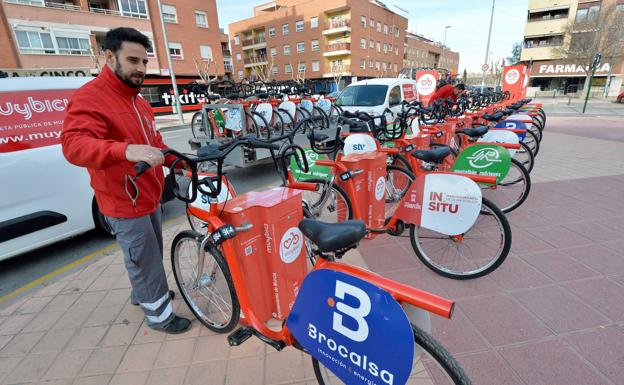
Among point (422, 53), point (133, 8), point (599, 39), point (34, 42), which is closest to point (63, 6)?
point (34, 42)

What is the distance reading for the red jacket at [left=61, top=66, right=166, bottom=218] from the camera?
1557mm

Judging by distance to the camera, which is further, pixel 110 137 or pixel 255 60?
pixel 255 60

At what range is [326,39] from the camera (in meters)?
37.6

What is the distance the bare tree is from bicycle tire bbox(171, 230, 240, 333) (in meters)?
30.1

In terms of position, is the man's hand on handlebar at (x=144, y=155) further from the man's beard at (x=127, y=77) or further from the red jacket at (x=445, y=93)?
the red jacket at (x=445, y=93)

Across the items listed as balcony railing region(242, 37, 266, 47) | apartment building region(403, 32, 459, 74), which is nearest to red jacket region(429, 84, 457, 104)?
balcony railing region(242, 37, 266, 47)

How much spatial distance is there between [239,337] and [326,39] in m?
40.7

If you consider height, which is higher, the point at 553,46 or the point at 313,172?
the point at 553,46

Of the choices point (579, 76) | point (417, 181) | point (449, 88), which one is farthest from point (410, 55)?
point (417, 181)

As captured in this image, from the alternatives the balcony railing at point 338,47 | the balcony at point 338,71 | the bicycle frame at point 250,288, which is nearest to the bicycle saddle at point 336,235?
the bicycle frame at point 250,288

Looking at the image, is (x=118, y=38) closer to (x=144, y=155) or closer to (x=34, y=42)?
(x=144, y=155)

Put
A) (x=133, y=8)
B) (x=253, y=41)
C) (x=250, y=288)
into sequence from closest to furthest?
(x=250, y=288) → (x=133, y=8) → (x=253, y=41)

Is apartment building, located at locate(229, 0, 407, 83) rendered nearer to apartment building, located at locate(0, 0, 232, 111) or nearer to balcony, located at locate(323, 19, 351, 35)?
balcony, located at locate(323, 19, 351, 35)

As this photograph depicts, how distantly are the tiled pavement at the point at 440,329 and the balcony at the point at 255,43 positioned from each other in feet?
149
